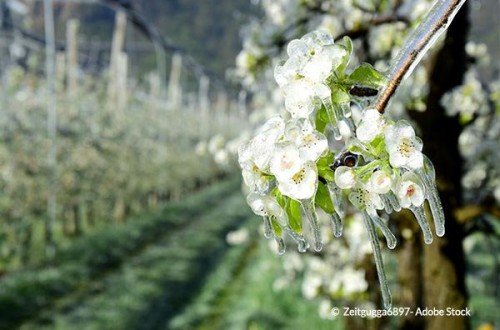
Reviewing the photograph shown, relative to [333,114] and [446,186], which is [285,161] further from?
[446,186]

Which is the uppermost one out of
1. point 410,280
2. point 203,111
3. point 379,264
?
point 203,111

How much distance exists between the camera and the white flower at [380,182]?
0.69 meters

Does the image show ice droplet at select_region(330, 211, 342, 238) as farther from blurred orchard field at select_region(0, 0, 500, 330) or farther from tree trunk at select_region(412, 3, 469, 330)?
tree trunk at select_region(412, 3, 469, 330)

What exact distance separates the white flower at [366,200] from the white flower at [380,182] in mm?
11

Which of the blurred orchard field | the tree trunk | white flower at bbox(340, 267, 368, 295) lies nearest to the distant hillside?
the blurred orchard field

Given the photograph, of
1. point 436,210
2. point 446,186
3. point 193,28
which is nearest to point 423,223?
point 436,210

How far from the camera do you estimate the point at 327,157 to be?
28.8 inches

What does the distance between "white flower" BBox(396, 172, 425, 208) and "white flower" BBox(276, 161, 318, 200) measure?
0.08 meters

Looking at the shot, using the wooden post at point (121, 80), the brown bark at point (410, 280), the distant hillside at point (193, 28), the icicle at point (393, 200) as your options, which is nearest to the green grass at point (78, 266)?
the wooden post at point (121, 80)

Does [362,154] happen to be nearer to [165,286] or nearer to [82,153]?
[165,286]

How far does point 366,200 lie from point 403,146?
7 centimetres

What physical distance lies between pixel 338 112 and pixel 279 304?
5.08m

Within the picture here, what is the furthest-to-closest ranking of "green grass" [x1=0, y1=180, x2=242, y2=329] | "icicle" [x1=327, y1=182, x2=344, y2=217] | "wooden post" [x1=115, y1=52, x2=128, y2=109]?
"wooden post" [x1=115, y1=52, x2=128, y2=109]
"green grass" [x1=0, y1=180, x2=242, y2=329]
"icicle" [x1=327, y1=182, x2=344, y2=217]

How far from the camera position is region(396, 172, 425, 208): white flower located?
26.1 inches
